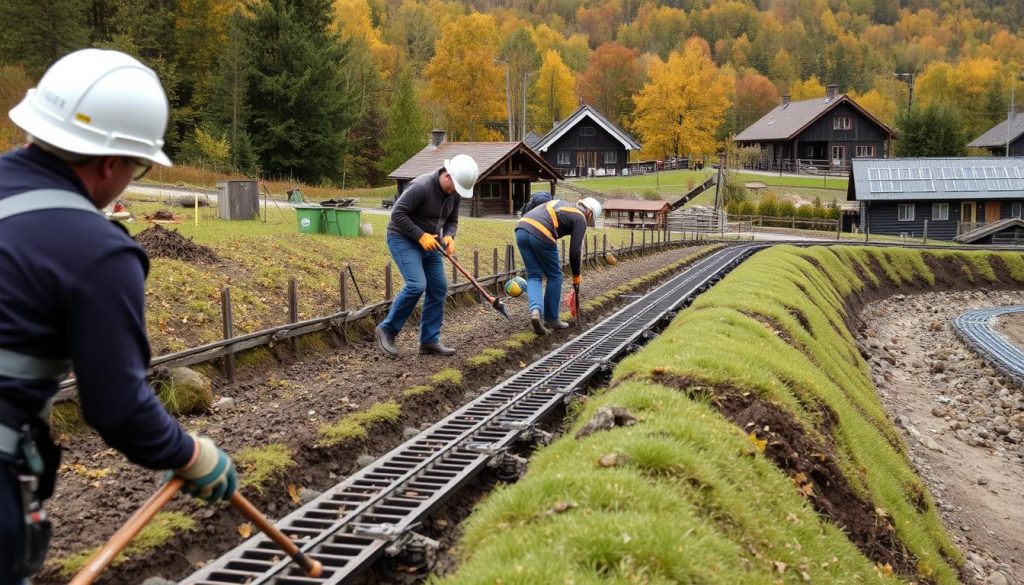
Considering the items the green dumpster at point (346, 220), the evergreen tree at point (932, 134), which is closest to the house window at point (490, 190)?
the green dumpster at point (346, 220)

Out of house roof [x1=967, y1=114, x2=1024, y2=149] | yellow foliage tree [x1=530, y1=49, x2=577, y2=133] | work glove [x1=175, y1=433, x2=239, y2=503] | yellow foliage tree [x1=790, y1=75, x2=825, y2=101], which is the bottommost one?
work glove [x1=175, y1=433, x2=239, y2=503]

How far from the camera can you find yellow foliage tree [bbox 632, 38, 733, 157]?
270 feet

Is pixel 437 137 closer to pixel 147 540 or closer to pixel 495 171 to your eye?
pixel 495 171

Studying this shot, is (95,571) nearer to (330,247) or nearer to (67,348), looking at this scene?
(67,348)

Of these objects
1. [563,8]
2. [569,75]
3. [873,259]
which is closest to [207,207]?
[873,259]

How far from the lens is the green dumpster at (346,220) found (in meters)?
19.6

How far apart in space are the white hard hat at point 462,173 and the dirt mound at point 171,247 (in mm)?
4723

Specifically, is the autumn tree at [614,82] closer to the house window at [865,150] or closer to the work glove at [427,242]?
the house window at [865,150]

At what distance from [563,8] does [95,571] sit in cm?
16911

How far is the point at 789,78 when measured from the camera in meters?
135

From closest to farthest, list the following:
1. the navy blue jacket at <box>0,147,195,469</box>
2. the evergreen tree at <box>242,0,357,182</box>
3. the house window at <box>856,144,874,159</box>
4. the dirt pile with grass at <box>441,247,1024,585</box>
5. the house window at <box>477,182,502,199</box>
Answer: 1. the navy blue jacket at <box>0,147,195,469</box>
2. the dirt pile with grass at <box>441,247,1024,585</box>
3. the house window at <box>477,182,502,199</box>
4. the evergreen tree at <box>242,0,357,182</box>
5. the house window at <box>856,144,874,159</box>

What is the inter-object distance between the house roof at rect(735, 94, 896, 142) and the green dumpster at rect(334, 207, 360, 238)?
69210mm

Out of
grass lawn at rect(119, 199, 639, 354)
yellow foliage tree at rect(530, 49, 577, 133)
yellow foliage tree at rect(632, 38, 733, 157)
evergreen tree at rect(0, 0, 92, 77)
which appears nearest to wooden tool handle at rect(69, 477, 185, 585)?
grass lawn at rect(119, 199, 639, 354)

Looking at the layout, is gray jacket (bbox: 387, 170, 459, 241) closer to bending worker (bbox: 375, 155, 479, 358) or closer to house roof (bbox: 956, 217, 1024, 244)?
bending worker (bbox: 375, 155, 479, 358)
